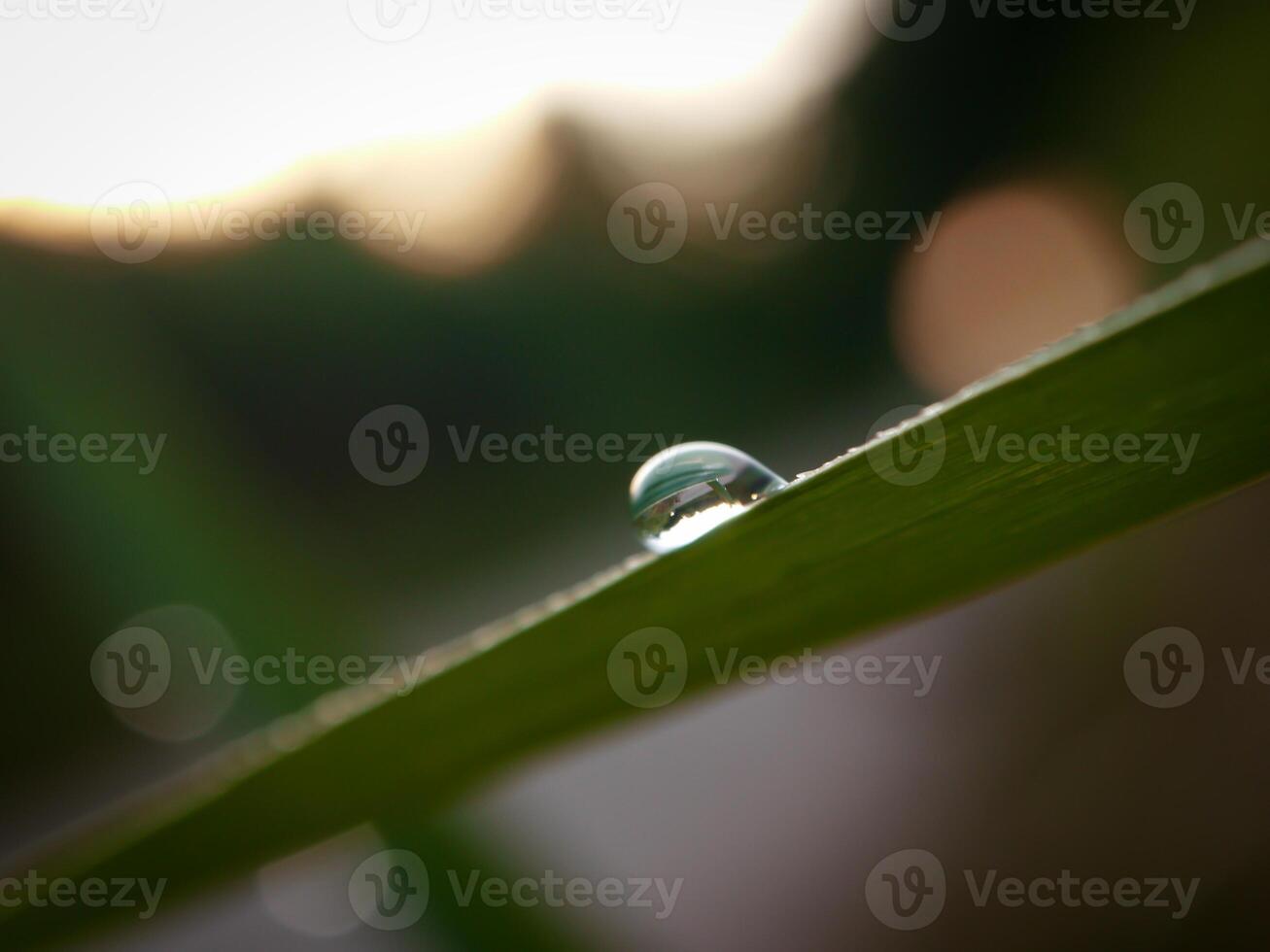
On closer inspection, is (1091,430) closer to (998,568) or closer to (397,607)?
(998,568)

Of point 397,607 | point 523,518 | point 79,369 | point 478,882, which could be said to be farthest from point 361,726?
point 523,518

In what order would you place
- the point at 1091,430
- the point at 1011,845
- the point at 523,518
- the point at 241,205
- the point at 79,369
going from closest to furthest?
the point at 1091,430 → the point at 1011,845 → the point at 79,369 → the point at 241,205 → the point at 523,518

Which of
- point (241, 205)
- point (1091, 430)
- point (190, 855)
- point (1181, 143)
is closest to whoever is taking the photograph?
point (1091, 430)

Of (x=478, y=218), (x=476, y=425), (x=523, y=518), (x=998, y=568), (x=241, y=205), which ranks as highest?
(x=478, y=218)

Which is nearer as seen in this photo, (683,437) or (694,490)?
(694,490)

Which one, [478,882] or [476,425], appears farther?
[476,425]

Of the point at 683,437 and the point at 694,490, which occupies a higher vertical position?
the point at 683,437

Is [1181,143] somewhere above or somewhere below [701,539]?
above

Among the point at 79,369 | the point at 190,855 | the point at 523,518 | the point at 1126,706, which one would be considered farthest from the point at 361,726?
the point at 523,518
